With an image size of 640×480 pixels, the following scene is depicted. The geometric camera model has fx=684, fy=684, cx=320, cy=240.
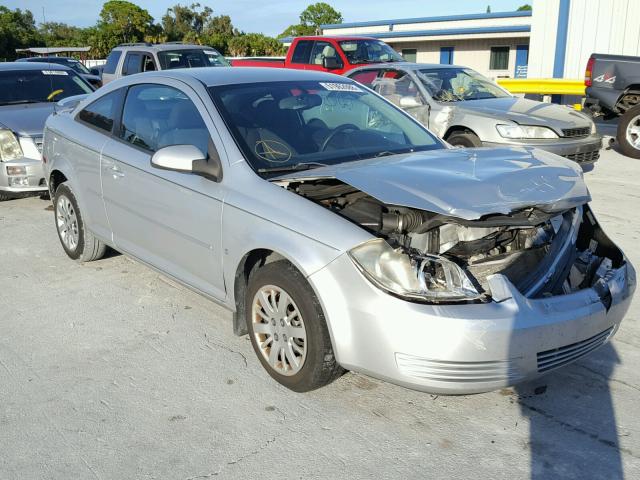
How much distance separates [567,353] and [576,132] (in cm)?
601

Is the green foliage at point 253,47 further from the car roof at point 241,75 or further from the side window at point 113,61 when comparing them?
the car roof at point 241,75

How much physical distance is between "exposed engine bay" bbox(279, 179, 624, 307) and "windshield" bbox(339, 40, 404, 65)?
33.2 feet

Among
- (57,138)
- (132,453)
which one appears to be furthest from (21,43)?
(132,453)

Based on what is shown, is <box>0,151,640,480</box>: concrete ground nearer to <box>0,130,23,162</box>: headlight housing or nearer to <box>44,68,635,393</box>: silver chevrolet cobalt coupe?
<box>44,68,635,393</box>: silver chevrolet cobalt coupe

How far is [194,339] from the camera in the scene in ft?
14.4

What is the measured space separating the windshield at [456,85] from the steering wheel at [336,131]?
5200 millimetres

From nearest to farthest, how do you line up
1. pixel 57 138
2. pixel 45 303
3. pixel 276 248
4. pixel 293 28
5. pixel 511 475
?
pixel 511 475 → pixel 276 248 → pixel 45 303 → pixel 57 138 → pixel 293 28

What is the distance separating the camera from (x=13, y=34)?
5450 centimetres

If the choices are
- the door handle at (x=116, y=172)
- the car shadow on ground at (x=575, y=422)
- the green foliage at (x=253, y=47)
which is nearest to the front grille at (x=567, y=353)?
the car shadow on ground at (x=575, y=422)

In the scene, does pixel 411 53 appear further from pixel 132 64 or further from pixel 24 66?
pixel 24 66

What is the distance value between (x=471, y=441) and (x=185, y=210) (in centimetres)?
213

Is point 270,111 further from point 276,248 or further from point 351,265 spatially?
point 351,265

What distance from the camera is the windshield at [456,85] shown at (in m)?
9.59

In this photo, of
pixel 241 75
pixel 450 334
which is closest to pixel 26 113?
pixel 241 75
